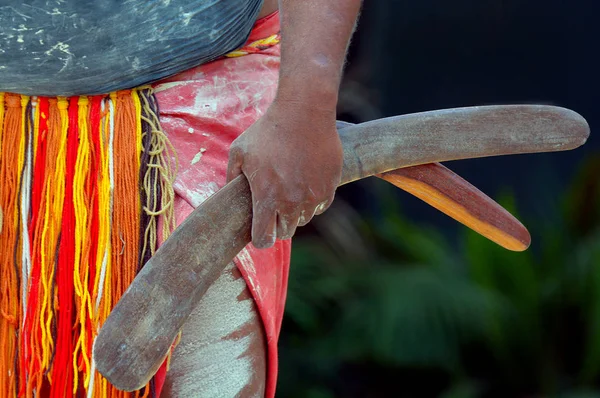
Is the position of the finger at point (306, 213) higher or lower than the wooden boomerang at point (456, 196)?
higher

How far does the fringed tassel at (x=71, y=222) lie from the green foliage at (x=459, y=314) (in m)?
2.09

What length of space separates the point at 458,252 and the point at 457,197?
2.68 m

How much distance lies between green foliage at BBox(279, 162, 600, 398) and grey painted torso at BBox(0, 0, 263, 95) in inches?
83.5

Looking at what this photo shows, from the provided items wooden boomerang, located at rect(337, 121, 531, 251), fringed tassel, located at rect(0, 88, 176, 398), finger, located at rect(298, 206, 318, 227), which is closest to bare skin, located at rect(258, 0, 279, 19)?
fringed tassel, located at rect(0, 88, 176, 398)

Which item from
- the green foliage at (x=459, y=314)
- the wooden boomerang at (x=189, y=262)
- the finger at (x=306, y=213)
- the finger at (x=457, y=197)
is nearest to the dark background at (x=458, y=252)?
the green foliage at (x=459, y=314)

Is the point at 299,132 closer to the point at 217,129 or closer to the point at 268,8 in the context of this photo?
the point at 217,129

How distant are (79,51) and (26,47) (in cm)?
8

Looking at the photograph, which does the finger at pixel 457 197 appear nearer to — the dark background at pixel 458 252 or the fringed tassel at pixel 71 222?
the fringed tassel at pixel 71 222

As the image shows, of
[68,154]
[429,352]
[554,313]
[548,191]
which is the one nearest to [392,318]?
[429,352]

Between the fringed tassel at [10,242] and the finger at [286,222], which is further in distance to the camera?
the fringed tassel at [10,242]

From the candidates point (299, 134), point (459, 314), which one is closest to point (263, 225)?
point (299, 134)

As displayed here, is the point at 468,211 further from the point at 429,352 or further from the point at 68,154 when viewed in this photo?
the point at 429,352

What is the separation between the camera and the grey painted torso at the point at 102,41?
1.41 meters

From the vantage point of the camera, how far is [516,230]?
61.4 inches
